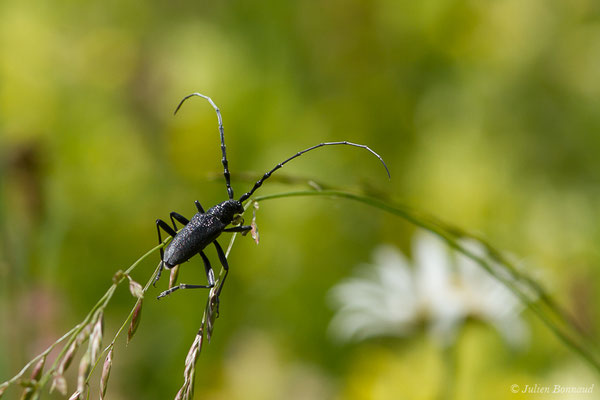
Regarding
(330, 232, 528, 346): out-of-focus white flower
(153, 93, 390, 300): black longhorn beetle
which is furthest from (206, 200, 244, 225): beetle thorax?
(330, 232, 528, 346): out-of-focus white flower

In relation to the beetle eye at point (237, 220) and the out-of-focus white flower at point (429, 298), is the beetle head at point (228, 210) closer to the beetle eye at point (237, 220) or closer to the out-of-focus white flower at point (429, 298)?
the beetle eye at point (237, 220)

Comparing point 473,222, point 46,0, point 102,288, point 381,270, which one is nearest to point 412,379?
point 381,270

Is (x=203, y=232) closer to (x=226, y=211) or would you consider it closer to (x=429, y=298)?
(x=226, y=211)

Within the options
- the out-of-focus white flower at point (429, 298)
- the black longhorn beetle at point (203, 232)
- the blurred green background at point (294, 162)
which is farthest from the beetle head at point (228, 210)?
the out-of-focus white flower at point (429, 298)

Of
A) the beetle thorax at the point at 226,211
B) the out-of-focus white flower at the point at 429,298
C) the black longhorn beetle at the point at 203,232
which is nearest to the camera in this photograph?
the black longhorn beetle at the point at 203,232

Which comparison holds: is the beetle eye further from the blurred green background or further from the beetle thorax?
the blurred green background

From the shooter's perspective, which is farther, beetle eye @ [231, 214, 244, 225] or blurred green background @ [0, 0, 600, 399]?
blurred green background @ [0, 0, 600, 399]

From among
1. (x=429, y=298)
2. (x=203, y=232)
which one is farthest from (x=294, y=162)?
(x=203, y=232)
